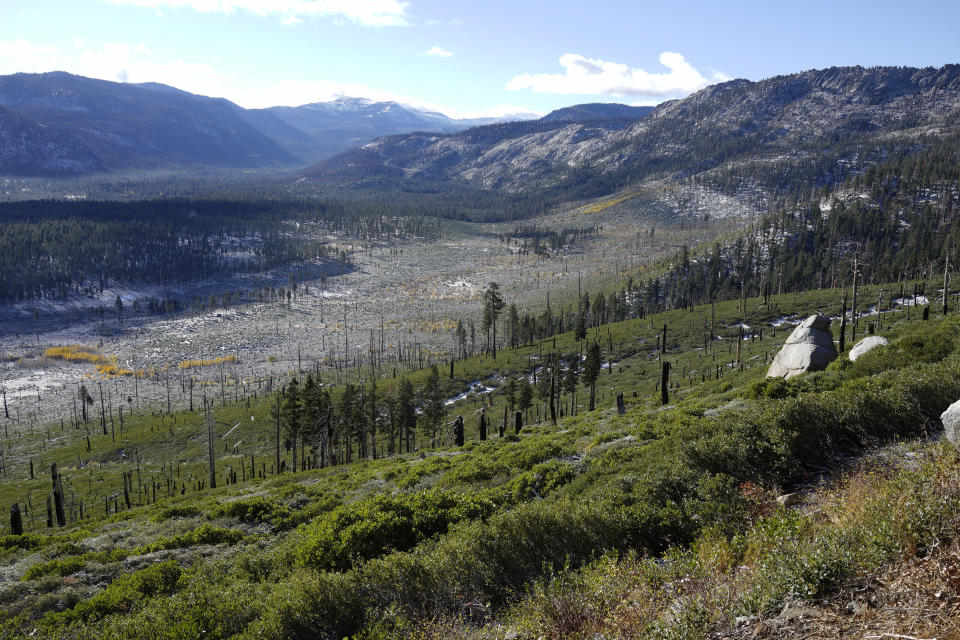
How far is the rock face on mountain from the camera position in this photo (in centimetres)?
3385

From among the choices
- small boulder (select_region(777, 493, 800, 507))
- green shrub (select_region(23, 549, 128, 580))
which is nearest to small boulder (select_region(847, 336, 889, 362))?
small boulder (select_region(777, 493, 800, 507))

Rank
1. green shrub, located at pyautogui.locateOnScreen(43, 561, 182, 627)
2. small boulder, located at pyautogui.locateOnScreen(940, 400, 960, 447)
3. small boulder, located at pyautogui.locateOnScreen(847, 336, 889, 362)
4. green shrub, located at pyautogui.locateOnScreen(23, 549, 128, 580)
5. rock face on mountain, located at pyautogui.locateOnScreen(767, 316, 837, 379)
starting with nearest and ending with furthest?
small boulder, located at pyautogui.locateOnScreen(940, 400, 960, 447)
green shrub, located at pyautogui.locateOnScreen(43, 561, 182, 627)
green shrub, located at pyautogui.locateOnScreen(23, 549, 128, 580)
small boulder, located at pyautogui.locateOnScreen(847, 336, 889, 362)
rock face on mountain, located at pyautogui.locateOnScreen(767, 316, 837, 379)

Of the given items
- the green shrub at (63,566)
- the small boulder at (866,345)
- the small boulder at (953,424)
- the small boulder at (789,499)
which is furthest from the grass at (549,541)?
the small boulder at (866,345)

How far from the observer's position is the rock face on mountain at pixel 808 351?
33.9 meters

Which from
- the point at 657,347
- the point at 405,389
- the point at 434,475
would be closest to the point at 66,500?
the point at 405,389

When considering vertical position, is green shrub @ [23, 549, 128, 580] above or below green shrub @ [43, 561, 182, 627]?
below

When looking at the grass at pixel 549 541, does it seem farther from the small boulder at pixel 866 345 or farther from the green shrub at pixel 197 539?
the small boulder at pixel 866 345

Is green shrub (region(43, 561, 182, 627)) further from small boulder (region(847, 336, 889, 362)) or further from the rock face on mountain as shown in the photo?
small boulder (region(847, 336, 889, 362))

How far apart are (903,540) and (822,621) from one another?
6.49ft

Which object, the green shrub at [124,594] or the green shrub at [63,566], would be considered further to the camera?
the green shrub at [63,566]

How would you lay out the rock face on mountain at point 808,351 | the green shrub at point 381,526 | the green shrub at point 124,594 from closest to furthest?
the green shrub at point 124,594, the green shrub at point 381,526, the rock face on mountain at point 808,351

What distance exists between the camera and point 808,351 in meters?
34.5

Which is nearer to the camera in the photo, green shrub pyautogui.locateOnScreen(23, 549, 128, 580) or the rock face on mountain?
green shrub pyautogui.locateOnScreen(23, 549, 128, 580)

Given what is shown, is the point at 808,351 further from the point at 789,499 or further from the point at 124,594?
the point at 124,594
